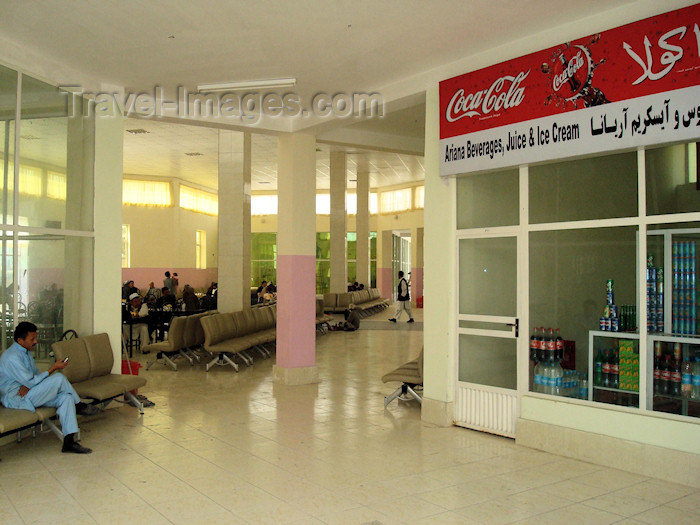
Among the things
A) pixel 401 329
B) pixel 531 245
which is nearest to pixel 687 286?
pixel 531 245

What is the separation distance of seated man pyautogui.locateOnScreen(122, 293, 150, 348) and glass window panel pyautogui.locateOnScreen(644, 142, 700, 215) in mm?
9814

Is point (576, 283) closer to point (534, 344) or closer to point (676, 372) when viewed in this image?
point (534, 344)

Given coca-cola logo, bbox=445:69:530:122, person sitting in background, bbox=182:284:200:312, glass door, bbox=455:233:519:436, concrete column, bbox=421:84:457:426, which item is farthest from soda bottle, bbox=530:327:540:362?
person sitting in background, bbox=182:284:200:312

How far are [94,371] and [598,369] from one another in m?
5.39

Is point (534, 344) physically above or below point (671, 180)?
below

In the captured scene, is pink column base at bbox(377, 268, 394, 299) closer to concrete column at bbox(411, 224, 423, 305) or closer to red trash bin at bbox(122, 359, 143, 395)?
concrete column at bbox(411, 224, 423, 305)

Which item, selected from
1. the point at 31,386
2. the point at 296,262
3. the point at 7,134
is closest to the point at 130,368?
the point at 31,386

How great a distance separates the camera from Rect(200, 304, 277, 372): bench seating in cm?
996

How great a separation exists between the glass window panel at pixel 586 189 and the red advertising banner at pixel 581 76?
590mm

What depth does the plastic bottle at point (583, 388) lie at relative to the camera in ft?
18.3

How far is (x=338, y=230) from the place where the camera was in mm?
19141

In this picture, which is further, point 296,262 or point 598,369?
point 296,262

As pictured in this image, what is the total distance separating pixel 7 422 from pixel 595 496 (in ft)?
15.5

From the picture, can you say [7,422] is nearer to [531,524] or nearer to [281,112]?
[531,524]
